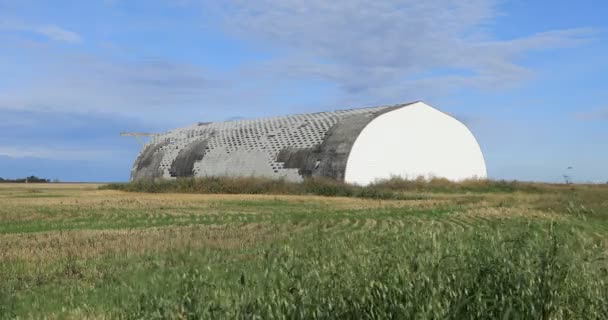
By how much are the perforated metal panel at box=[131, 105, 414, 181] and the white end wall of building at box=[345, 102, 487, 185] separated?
2520mm

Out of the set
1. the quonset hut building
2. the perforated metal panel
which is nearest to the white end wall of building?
the quonset hut building

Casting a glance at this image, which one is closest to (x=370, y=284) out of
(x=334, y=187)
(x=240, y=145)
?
(x=334, y=187)

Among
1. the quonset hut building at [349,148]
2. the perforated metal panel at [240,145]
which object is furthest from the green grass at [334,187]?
the perforated metal panel at [240,145]

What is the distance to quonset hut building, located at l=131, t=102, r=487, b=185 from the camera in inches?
2228

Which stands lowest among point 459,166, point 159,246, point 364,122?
point 159,246

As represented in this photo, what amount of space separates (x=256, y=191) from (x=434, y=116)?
2001 cm

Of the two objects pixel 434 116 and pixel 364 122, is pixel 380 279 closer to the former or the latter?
pixel 364 122

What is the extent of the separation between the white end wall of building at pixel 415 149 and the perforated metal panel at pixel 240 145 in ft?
8.27

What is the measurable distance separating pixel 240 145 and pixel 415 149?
63.8ft

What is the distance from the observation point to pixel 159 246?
14492 millimetres

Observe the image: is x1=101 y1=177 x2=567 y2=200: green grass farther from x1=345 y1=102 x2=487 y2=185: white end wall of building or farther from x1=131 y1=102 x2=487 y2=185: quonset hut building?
x1=131 y1=102 x2=487 y2=185: quonset hut building

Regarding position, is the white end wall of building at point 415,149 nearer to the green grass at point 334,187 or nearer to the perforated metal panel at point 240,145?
the green grass at point 334,187

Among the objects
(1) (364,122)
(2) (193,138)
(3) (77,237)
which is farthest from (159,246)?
(2) (193,138)

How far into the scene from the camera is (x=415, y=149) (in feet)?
193
